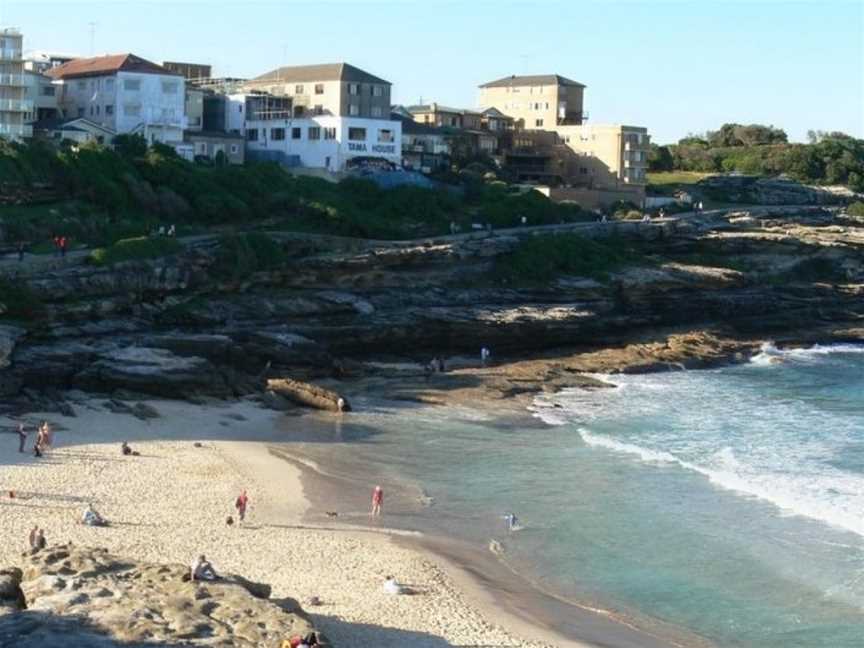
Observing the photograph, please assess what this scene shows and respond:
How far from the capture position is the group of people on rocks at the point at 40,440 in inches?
1296

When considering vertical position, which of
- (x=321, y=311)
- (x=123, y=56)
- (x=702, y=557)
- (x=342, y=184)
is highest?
(x=123, y=56)

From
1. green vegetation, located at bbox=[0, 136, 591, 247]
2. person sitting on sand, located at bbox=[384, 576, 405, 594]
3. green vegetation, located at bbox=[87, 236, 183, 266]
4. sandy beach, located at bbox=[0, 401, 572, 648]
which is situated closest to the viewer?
sandy beach, located at bbox=[0, 401, 572, 648]

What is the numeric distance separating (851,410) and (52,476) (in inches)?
1033

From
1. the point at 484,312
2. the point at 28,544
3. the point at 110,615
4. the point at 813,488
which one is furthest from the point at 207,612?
the point at 484,312

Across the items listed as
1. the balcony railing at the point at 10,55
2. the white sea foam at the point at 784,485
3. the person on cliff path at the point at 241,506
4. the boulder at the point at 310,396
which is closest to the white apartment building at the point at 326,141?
the balcony railing at the point at 10,55

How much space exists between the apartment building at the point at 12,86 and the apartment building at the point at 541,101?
1402 inches

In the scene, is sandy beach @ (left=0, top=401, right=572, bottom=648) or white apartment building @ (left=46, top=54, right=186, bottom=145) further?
white apartment building @ (left=46, top=54, right=186, bottom=145)

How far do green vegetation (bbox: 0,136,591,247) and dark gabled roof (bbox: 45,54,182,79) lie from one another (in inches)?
271

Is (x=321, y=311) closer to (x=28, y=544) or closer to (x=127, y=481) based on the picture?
(x=127, y=481)

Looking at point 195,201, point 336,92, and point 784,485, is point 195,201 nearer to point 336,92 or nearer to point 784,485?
point 336,92

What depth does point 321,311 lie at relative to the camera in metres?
49.3

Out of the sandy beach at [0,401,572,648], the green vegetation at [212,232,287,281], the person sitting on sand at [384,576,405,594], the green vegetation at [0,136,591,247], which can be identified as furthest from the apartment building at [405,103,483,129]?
the person sitting on sand at [384,576,405,594]

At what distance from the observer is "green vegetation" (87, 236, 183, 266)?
46.5 metres

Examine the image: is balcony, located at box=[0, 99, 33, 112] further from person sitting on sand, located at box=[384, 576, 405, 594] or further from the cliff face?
person sitting on sand, located at box=[384, 576, 405, 594]
